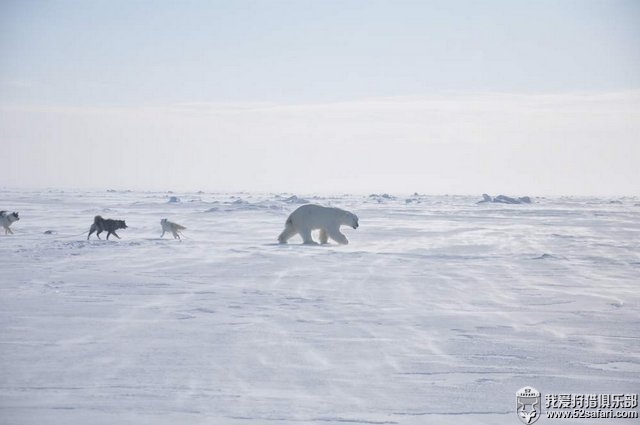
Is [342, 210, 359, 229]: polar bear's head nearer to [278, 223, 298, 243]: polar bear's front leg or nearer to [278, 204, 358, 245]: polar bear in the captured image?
[278, 204, 358, 245]: polar bear

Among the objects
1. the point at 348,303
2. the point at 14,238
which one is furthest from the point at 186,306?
→ the point at 14,238

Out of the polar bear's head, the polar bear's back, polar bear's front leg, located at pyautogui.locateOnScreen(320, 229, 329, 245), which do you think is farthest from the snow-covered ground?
the polar bear's head

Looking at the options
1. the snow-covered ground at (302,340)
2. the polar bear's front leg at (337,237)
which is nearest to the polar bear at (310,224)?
the polar bear's front leg at (337,237)

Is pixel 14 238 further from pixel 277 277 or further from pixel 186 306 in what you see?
pixel 186 306

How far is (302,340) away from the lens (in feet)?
19.7

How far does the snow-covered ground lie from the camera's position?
4.30 metres

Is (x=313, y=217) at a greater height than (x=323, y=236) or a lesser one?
greater

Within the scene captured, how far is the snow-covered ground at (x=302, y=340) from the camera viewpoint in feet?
14.1

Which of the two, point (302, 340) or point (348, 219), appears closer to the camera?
point (302, 340)

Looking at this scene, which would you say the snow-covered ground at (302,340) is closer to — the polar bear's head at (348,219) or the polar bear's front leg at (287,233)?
the polar bear's front leg at (287,233)

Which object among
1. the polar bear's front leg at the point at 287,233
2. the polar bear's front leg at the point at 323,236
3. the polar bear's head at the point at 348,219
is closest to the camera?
the polar bear's front leg at the point at 287,233

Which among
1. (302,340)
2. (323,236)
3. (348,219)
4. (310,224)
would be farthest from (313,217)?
(302,340)

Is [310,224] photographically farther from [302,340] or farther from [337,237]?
[302,340]

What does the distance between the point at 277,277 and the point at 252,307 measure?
2.70m
